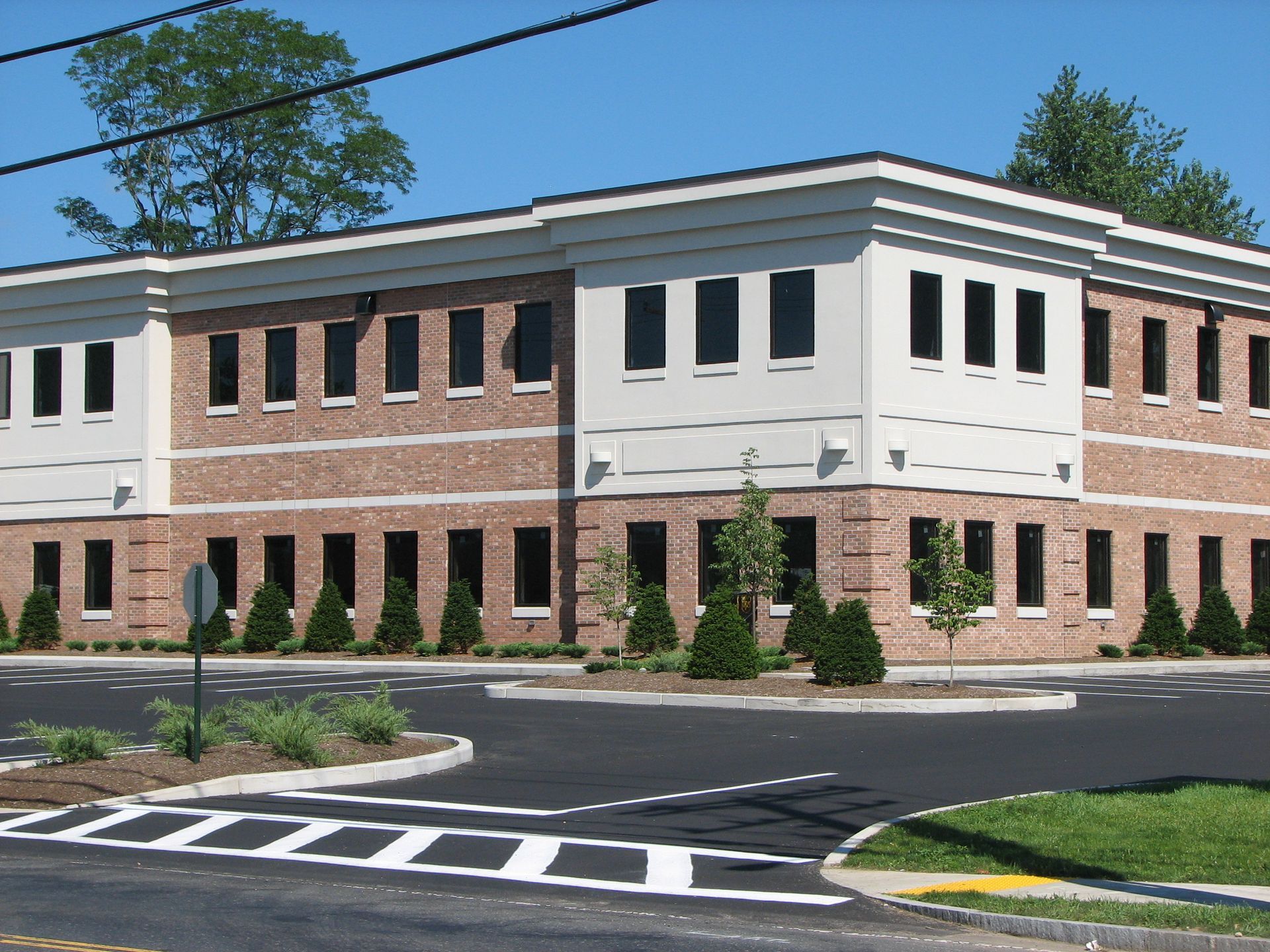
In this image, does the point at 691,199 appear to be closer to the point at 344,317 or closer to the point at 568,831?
the point at 344,317

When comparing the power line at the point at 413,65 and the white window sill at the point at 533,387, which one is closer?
the power line at the point at 413,65

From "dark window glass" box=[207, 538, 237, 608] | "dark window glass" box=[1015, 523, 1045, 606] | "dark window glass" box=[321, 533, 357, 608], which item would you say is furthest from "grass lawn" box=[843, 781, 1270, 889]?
"dark window glass" box=[207, 538, 237, 608]

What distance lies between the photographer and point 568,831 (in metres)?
12.7

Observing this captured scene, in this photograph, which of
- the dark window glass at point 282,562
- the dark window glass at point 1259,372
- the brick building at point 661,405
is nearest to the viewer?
the brick building at point 661,405

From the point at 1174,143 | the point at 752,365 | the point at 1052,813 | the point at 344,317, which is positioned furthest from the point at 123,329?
the point at 1174,143

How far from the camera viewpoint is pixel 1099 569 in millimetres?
33812

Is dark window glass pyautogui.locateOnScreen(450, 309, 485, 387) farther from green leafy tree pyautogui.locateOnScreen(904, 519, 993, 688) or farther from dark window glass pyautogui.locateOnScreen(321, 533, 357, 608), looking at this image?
green leafy tree pyautogui.locateOnScreen(904, 519, 993, 688)

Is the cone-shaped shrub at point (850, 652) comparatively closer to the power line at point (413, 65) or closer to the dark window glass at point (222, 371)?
the power line at point (413, 65)

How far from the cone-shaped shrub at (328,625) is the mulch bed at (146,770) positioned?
1748 cm

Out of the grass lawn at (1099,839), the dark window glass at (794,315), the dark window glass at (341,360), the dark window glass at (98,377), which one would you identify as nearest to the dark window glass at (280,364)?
the dark window glass at (341,360)

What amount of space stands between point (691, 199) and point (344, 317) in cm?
982

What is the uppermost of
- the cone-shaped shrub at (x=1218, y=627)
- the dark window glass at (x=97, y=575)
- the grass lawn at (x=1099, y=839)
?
the dark window glass at (x=97, y=575)

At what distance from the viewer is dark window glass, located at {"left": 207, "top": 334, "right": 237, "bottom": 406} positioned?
3738 centimetres

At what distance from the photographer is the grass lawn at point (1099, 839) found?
33.9 ft
